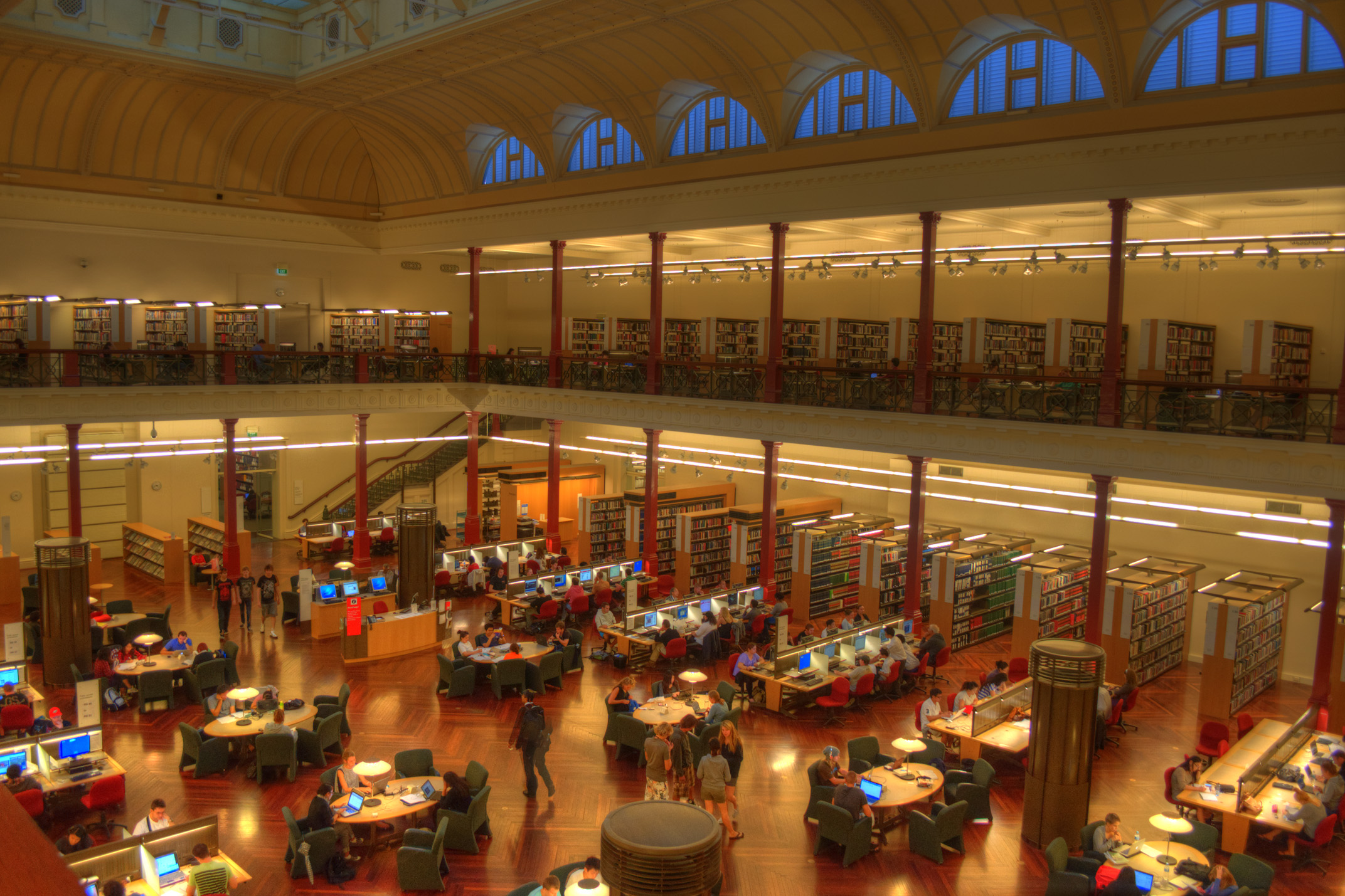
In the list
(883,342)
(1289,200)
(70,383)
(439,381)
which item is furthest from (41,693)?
(1289,200)

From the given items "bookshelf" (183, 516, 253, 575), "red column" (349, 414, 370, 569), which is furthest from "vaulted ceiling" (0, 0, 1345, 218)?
"bookshelf" (183, 516, 253, 575)

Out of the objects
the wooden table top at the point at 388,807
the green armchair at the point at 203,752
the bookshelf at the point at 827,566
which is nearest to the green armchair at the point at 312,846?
the wooden table top at the point at 388,807

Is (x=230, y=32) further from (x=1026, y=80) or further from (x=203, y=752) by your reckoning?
(x=1026, y=80)

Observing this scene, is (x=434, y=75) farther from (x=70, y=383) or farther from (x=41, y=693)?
(x=41, y=693)

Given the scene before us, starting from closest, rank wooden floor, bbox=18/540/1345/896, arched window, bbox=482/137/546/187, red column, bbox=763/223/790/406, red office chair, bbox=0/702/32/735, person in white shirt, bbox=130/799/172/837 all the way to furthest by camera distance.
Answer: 1. person in white shirt, bbox=130/799/172/837
2. wooden floor, bbox=18/540/1345/896
3. red office chair, bbox=0/702/32/735
4. red column, bbox=763/223/790/406
5. arched window, bbox=482/137/546/187

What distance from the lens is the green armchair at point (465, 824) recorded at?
8.34 metres

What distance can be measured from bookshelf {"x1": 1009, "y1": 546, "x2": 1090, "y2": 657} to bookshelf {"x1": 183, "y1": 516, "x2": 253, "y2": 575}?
13.1m

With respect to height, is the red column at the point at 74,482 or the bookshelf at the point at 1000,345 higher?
the bookshelf at the point at 1000,345

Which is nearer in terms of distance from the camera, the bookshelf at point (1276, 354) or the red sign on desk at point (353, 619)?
the bookshelf at point (1276, 354)

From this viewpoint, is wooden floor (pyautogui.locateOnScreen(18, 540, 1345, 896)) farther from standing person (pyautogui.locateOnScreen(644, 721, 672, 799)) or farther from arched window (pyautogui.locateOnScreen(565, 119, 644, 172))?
arched window (pyautogui.locateOnScreen(565, 119, 644, 172))

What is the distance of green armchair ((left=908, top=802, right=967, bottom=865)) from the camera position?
848 cm

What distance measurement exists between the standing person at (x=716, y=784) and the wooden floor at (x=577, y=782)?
26 cm

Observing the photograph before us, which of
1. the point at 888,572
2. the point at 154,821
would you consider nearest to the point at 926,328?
the point at 888,572

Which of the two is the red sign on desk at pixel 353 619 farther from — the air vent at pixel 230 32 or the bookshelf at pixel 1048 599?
the air vent at pixel 230 32
